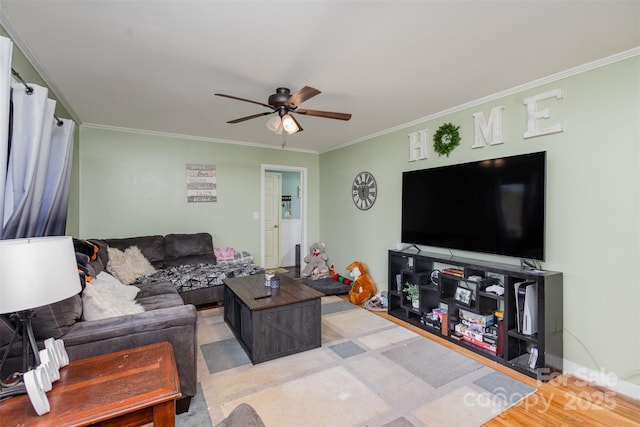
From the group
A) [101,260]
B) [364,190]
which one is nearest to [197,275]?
[101,260]

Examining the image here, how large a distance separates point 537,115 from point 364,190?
8.03ft

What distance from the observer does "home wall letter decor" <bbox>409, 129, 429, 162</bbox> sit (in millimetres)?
3676

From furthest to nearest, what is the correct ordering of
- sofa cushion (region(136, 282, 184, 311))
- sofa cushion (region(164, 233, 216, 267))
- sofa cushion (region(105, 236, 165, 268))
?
sofa cushion (region(164, 233, 216, 267)), sofa cushion (region(105, 236, 165, 268)), sofa cushion (region(136, 282, 184, 311))

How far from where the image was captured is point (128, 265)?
358 cm

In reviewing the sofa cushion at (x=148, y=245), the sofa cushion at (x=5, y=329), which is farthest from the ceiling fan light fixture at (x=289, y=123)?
the sofa cushion at (x=148, y=245)

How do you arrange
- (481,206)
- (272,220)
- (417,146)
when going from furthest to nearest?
1. (272,220)
2. (417,146)
3. (481,206)

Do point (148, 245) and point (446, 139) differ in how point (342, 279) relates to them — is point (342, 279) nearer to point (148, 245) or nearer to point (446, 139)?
point (446, 139)

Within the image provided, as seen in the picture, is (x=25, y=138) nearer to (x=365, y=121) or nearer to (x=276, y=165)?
(x=365, y=121)

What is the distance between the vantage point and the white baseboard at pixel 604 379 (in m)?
2.11

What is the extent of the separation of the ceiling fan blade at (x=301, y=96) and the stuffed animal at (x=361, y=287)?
Result: 2737 millimetres

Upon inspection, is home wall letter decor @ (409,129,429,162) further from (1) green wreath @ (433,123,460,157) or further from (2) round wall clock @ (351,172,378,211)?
(2) round wall clock @ (351,172,378,211)

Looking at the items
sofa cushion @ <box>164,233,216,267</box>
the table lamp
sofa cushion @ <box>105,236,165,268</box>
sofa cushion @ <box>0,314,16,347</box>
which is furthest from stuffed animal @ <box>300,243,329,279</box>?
the table lamp

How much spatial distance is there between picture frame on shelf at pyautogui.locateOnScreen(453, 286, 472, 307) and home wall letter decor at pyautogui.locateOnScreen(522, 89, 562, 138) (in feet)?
5.09

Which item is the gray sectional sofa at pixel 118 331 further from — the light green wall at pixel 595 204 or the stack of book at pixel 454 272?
the light green wall at pixel 595 204
